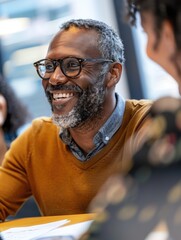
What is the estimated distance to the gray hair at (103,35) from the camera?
1.95 m

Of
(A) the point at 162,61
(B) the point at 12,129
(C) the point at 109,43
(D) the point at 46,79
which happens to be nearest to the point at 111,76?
(C) the point at 109,43

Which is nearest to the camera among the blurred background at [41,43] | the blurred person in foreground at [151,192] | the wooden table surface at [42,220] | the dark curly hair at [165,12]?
the blurred person in foreground at [151,192]

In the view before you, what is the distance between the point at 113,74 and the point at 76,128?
0.26 m

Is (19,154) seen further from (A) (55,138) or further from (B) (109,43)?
(B) (109,43)

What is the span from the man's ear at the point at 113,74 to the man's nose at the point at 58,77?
0.61 ft

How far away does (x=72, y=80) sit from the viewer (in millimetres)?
1938

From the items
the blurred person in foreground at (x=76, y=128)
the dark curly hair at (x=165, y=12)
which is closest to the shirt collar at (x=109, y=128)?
the blurred person in foreground at (x=76, y=128)

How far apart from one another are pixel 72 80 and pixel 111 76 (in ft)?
0.58

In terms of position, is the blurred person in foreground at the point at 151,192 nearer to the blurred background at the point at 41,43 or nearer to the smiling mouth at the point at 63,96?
the smiling mouth at the point at 63,96

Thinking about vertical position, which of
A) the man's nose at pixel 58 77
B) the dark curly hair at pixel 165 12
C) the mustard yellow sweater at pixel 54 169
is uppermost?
the dark curly hair at pixel 165 12

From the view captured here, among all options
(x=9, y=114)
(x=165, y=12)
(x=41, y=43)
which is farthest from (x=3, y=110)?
(x=165, y=12)

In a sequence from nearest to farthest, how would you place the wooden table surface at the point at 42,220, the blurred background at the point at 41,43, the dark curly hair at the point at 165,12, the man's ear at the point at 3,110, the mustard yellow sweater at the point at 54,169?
the dark curly hair at the point at 165,12
the wooden table surface at the point at 42,220
the mustard yellow sweater at the point at 54,169
the man's ear at the point at 3,110
the blurred background at the point at 41,43

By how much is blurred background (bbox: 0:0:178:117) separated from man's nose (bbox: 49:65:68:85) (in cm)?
200

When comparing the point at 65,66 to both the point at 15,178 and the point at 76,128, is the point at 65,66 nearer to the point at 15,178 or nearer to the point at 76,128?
the point at 76,128
